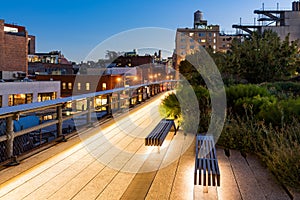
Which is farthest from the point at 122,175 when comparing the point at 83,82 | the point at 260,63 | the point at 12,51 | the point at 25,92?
the point at 12,51

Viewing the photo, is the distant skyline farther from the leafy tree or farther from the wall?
the leafy tree

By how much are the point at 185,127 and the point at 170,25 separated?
65.8 meters

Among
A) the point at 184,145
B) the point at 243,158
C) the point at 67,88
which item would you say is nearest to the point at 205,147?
the point at 243,158

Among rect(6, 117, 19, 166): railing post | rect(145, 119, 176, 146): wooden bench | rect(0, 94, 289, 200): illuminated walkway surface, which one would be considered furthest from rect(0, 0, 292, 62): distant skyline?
rect(6, 117, 19, 166): railing post

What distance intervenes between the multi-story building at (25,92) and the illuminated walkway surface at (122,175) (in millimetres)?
17578

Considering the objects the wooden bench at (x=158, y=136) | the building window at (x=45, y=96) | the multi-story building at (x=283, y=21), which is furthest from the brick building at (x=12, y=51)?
the wooden bench at (x=158, y=136)

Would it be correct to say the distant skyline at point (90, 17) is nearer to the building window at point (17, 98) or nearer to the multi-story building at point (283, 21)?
the multi-story building at point (283, 21)

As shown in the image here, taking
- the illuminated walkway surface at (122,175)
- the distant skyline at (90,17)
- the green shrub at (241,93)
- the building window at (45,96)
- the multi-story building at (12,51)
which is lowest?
the illuminated walkway surface at (122,175)

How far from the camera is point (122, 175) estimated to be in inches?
142

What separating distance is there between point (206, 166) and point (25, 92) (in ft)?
72.3

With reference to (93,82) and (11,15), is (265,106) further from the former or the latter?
(11,15)

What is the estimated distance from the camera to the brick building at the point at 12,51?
35375 mm

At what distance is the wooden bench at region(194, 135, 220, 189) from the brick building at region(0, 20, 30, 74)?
3645 centimetres

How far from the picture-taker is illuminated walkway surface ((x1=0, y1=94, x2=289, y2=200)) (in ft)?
9.95
